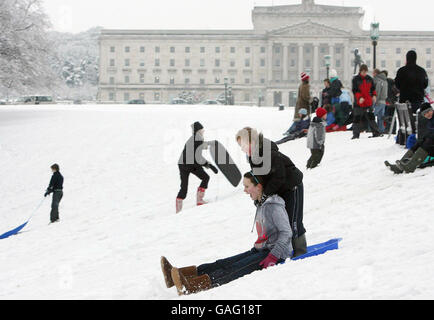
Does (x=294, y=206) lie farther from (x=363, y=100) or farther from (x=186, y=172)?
(x=363, y=100)

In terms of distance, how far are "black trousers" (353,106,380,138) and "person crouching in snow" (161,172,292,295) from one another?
10265 mm

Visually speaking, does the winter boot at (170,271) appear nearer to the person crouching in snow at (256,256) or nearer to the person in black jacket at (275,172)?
the person crouching in snow at (256,256)

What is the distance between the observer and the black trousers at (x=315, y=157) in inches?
512

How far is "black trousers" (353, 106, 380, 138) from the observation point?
15422 mm

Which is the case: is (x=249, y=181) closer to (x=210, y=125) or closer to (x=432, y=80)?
(x=210, y=125)

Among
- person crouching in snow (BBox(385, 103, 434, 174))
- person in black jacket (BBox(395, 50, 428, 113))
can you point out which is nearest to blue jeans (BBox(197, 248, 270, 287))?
person crouching in snow (BBox(385, 103, 434, 174))

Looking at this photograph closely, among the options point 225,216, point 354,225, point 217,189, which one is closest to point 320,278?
point 354,225

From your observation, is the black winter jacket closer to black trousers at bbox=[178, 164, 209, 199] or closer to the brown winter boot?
the brown winter boot

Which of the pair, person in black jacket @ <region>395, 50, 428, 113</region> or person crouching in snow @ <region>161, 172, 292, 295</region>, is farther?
person in black jacket @ <region>395, 50, 428, 113</region>

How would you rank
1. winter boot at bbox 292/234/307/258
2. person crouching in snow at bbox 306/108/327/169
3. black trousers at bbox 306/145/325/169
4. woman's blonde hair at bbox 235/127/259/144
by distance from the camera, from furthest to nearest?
black trousers at bbox 306/145/325/169 → person crouching in snow at bbox 306/108/327/169 → winter boot at bbox 292/234/307/258 → woman's blonde hair at bbox 235/127/259/144

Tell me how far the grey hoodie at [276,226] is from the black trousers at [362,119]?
10301mm

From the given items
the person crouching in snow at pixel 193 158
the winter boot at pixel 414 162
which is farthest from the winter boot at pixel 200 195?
the winter boot at pixel 414 162

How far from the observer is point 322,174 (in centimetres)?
1232

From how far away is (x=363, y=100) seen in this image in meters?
15.2
